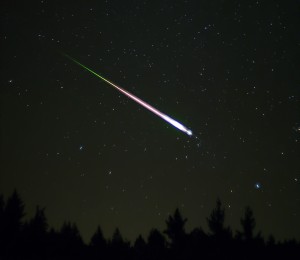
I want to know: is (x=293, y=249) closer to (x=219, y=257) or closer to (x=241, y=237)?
(x=241, y=237)

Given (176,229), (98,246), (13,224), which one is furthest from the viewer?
(98,246)

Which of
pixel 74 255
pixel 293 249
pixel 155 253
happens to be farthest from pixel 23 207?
pixel 293 249

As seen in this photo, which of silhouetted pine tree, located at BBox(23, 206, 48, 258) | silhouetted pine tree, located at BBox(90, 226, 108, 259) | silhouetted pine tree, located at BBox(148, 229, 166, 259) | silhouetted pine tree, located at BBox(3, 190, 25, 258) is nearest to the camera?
silhouetted pine tree, located at BBox(3, 190, 25, 258)

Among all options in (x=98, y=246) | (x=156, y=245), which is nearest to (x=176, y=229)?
(x=156, y=245)

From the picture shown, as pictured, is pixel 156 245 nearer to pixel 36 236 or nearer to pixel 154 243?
pixel 154 243

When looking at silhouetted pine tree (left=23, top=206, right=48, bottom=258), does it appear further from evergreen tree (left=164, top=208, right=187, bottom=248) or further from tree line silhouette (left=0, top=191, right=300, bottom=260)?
evergreen tree (left=164, top=208, right=187, bottom=248)

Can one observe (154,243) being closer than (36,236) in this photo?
No

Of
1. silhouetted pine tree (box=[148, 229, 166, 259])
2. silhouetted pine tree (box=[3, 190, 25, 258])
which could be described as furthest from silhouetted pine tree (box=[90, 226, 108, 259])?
silhouetted pine tree (box=[3, 190, 25, 258])

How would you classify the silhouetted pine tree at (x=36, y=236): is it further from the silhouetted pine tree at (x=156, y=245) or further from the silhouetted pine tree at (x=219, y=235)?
the silhouetted pine tree at (x=219, y=235)

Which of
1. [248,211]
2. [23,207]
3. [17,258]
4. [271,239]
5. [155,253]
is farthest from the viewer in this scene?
[271,239]
